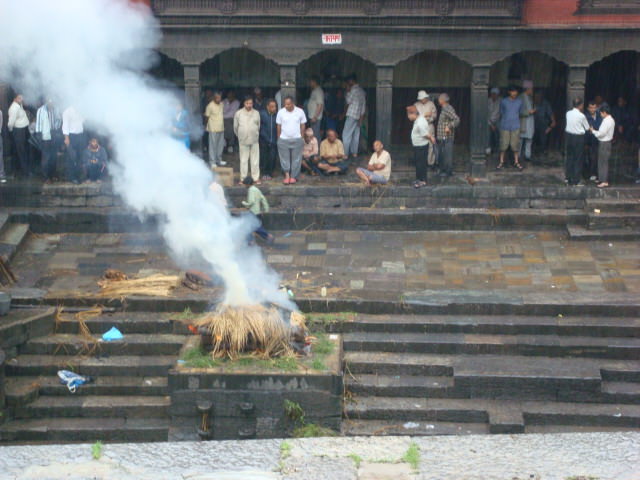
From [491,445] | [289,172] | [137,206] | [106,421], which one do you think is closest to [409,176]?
[289,172]

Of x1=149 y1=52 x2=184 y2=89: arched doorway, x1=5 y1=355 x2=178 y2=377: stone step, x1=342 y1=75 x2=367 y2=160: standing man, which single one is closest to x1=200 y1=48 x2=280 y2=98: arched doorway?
x1=149 y1=52 x2=184 y2=89: arched doorway

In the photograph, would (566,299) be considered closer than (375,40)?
Yes

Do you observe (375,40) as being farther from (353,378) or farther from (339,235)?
(353,378)

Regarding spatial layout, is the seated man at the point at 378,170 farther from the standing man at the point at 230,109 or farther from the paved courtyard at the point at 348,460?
the paved courtyard at the point at 348,460

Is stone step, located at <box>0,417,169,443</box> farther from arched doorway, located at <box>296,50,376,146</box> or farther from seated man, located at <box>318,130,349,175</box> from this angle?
arched doorway, located at <box>296,50,376,146</box>

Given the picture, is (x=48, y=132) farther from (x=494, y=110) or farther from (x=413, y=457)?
(x=413, y=457)

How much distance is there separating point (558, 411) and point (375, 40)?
8800mm

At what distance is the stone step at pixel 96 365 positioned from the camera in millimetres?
13609

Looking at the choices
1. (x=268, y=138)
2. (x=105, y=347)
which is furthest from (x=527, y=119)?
(x=105, y=347)

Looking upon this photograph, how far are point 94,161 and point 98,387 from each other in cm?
613

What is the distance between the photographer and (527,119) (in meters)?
20.2

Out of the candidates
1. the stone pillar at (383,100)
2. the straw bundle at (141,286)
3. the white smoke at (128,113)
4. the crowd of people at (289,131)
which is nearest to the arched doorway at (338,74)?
the crowd of people at (289,131)

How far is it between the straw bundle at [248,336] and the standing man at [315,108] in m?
8.06

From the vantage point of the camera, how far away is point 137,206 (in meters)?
16.7
